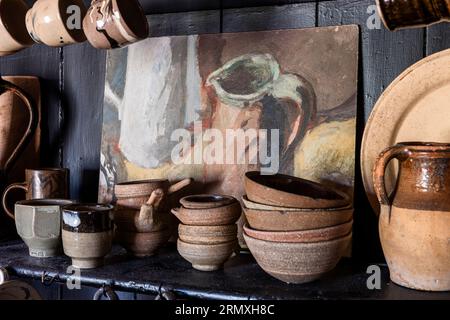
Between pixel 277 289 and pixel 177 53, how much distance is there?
1.86 ft

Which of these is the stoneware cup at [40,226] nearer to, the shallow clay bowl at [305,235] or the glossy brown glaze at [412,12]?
the shallow clay bowl at [305,235]

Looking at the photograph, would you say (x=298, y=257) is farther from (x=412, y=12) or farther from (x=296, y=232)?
(x=412, y=12)

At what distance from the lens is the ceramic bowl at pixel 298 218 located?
0.85 m

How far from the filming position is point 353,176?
40.8 inches

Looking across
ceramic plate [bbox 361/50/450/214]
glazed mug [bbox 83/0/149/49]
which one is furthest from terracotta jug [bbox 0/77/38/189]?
ceramic plate [bbox 361/50/450/214]

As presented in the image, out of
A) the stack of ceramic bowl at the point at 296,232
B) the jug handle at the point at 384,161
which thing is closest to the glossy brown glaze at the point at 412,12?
the jug handle at the point at 384,161

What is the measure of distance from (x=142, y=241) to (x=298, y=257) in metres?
0.32

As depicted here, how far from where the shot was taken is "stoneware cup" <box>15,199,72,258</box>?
1.01m

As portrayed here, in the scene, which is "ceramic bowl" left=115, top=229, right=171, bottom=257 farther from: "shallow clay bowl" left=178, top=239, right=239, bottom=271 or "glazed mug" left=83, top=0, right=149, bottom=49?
"glazed mug" left=83, top=0, right=149, bottom=49

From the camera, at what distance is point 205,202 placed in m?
0.96

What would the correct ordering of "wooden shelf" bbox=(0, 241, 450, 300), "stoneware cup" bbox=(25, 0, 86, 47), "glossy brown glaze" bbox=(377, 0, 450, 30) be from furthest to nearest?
"stoneware cup" bbox=(25, 0, 86, 47) → "wooden shelf" bbox=(0, 241, 450, 300) → "glossy brown glaze" bbox=(377, 0, 450, 30)

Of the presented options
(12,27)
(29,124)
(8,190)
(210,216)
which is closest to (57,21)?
(12,27)

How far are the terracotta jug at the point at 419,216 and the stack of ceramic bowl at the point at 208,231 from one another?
25cm

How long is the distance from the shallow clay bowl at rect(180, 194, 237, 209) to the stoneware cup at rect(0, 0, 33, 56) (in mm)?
493
